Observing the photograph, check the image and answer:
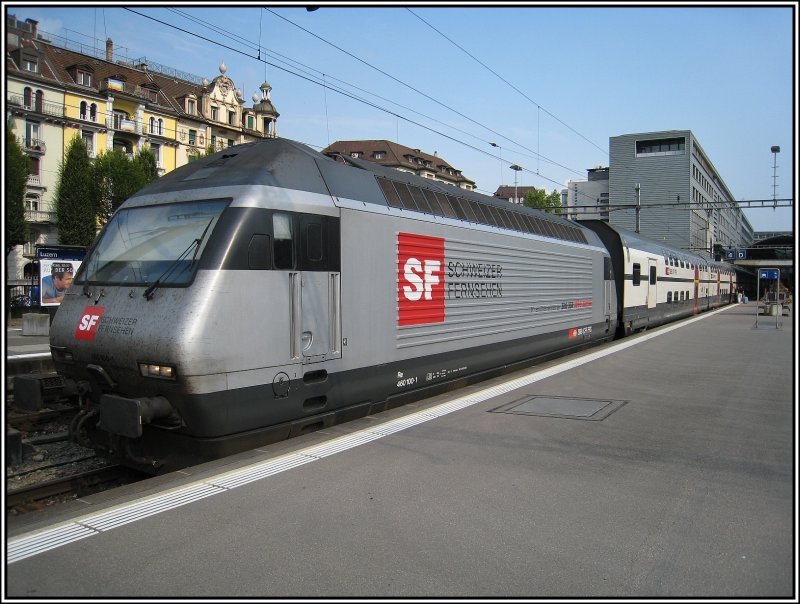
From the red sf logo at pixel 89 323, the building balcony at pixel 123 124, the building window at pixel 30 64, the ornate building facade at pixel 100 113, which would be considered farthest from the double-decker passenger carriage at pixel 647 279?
the building balcony at pixel 123 124

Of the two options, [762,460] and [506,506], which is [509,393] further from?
[506,506]

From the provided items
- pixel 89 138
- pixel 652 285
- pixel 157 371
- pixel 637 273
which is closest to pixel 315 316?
pixel 157 371

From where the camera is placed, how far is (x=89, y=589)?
3418mm

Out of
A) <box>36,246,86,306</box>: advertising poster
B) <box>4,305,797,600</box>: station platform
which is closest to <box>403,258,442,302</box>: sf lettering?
<box>4,305,797,600</box>: station platform

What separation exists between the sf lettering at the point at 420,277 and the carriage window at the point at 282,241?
87.6 inches

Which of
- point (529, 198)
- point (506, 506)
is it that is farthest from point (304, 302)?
point (529, 198)

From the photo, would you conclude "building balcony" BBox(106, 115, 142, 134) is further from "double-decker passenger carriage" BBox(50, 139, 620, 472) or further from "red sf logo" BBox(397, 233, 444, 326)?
"red sf logo" BBox(397, 233, 444, 326)

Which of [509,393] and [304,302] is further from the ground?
[304,302]

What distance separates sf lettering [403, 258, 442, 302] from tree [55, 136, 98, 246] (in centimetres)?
3364

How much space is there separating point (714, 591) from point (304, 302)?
14.6 feet

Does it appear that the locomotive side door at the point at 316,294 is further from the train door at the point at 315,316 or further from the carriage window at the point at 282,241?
the carriage window at the point at 282,241

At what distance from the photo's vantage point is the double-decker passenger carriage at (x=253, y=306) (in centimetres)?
552

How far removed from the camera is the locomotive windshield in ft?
19.1

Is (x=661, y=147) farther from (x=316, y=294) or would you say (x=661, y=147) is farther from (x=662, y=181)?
(x=316, y=294)
